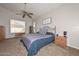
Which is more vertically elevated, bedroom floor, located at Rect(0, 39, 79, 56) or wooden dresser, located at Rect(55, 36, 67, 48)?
wooden dresser, located at Rect(55, 36, 67, 48)

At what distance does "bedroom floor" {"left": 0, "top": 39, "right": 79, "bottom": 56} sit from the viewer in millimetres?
2062

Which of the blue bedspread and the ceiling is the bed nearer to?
the blue bedspread

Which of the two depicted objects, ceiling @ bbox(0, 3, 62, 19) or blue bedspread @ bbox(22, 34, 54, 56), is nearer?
ceiling @ bbox(0, 3, 62, 19)

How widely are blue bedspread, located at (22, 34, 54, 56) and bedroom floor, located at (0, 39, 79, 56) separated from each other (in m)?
0.12

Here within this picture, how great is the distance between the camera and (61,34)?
2217mm

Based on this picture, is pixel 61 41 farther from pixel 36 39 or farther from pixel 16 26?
pixel 16 26

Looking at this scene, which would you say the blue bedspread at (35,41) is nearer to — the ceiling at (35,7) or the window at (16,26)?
the window at (16,26)

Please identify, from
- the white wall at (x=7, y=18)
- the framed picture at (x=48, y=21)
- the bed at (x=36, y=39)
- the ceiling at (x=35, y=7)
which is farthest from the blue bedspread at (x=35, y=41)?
the ceiling at (x=35, y=7)

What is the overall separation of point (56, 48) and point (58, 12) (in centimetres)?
88

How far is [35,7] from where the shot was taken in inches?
84.6

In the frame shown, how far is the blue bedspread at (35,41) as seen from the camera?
2219 millimetres

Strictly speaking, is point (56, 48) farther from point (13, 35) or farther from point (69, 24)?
point (13, 35)

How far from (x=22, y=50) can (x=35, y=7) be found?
1.07 metres

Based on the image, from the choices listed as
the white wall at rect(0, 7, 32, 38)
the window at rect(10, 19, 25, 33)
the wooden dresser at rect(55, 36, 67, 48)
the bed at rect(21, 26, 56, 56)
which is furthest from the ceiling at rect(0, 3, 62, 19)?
the wooden dresser at rect(55, 36, 67, 48)
